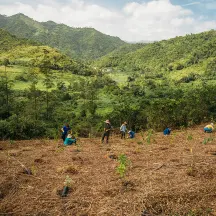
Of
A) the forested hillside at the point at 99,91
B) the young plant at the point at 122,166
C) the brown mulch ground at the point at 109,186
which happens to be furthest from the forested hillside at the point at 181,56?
the young plant at the point at 122,166

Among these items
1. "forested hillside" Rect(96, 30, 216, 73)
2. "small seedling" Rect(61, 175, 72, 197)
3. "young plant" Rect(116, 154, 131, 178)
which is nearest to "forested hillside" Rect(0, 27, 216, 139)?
"forested hillside" Rect(96, 30, 216, 73)

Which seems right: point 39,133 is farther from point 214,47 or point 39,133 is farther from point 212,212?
point 214,47

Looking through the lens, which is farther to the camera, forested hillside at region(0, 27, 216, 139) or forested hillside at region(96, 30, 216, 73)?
Answer: forested hillside at region(96, 30, 216, 73)

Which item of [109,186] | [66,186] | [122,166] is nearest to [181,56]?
[122,166]

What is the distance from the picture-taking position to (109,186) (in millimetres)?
7625

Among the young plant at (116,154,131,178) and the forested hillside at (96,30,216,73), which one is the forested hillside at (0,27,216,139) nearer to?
the forested hillside at (96,30,216,73)

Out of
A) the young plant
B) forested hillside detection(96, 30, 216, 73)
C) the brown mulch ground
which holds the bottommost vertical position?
the brown mulch ground

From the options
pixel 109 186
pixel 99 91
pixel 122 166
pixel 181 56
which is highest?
pixel 181 56

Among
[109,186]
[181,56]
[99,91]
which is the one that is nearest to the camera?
[109,186]

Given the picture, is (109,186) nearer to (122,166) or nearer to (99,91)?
(122,166)

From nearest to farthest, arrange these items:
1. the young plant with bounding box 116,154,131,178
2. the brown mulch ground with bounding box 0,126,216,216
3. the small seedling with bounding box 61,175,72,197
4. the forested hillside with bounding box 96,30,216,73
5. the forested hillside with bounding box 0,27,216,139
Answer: the brown mulch ground with bounding box 0,126,216,216, the small seedling with bounding box 61,175,72,197, the young plant with bounding box 116,154,131,178, the forested hillside with bounding box 0,27,216,139, the forested hillside with bounding box 96,30,216,73

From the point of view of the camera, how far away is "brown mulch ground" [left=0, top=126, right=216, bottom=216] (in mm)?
6348

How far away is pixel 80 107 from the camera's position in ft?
243

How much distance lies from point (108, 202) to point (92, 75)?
131 m
